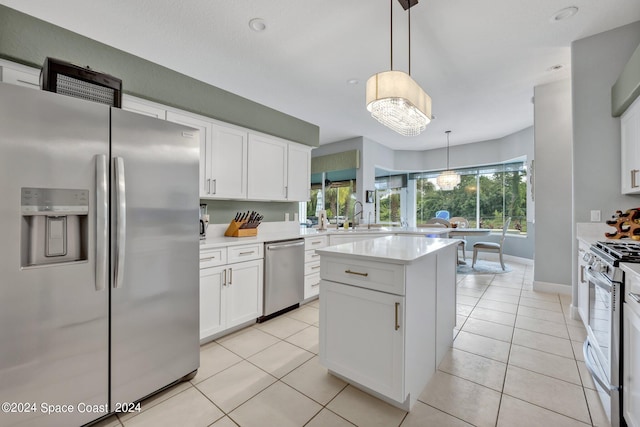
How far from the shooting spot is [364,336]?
1657mm

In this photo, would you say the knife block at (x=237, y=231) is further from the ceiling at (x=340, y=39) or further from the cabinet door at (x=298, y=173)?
the ceiling at (x=340, y=39)

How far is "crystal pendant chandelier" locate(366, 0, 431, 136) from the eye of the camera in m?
1.88

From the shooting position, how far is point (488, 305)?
336 centimetres

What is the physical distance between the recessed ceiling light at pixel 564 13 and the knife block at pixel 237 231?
141 inches

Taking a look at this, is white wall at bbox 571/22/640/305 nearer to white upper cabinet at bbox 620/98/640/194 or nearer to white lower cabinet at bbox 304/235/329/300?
white upper cabinet at bbox 620/98/640/194

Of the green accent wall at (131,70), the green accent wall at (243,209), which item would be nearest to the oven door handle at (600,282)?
the green accent wall at (243,209)

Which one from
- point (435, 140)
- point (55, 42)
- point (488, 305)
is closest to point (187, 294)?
point (55, 42)

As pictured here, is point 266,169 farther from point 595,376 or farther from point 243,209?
point 595,376

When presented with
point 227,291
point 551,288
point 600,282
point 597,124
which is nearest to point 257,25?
point 227,291

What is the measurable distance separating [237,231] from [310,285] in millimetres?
1146

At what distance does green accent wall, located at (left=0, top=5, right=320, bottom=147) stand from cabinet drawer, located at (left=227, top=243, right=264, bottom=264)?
1.53 metres

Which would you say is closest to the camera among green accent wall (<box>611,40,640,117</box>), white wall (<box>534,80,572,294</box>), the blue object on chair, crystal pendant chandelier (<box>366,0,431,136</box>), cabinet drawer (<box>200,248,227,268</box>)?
crystal pendant chandelier (<box>366,0,431,136</box>)

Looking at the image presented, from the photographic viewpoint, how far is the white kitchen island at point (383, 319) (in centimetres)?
152

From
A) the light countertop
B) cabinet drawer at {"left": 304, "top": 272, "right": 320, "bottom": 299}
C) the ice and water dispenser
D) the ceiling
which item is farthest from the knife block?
the ceiling
